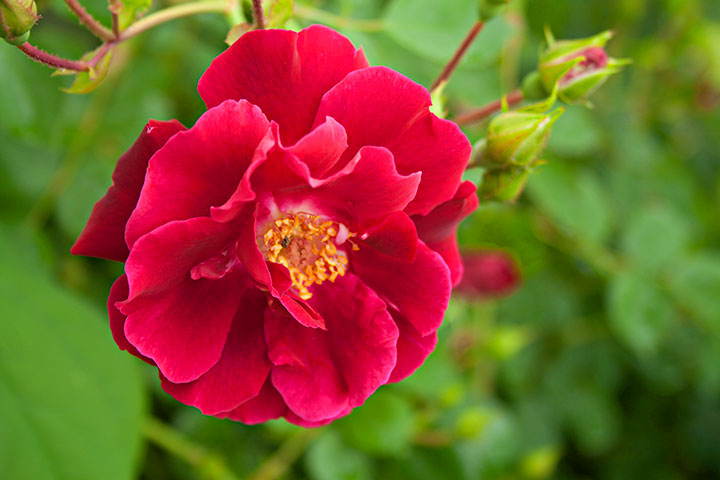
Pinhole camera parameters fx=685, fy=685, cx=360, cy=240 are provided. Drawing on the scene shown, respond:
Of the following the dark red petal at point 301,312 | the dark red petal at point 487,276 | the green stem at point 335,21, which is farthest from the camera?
the dark red petal at point 487,276

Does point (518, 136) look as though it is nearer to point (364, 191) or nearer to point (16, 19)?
point (364, 191)

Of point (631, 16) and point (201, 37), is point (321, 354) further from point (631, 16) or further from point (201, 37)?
point (631, 16)

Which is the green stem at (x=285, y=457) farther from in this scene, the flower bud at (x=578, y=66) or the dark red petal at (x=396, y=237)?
the flower bud at (x=578, y=66)

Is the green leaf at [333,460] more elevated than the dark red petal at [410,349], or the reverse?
the dark red petal at [410,349]

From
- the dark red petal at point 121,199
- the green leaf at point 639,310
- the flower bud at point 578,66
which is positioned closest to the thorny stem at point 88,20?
the dark red petal at point 121,199

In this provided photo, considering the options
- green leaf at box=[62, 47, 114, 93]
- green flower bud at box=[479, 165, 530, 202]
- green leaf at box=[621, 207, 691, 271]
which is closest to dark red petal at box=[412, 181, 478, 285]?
green flower bud at box=[479, 165, 530, 202]

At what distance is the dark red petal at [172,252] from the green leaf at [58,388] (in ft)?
2.19

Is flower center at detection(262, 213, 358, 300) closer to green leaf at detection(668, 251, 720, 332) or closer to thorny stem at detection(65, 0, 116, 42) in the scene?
thorny stem at detection(65, 0, 116, 42)

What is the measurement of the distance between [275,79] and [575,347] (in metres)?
1.83

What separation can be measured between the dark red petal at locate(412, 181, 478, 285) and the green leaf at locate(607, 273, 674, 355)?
107 centimetres

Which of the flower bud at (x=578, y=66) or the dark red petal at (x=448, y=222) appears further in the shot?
the flower bud at (x=578, y=66)

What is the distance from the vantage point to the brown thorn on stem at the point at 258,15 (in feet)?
2.82

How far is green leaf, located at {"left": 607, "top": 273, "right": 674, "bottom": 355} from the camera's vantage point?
1.87 m

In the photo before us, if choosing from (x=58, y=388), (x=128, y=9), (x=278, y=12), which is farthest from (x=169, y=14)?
(x=58, y=388)
